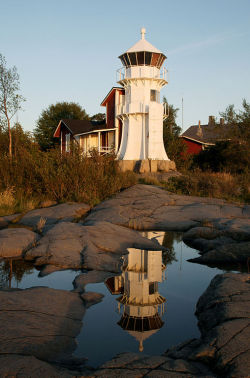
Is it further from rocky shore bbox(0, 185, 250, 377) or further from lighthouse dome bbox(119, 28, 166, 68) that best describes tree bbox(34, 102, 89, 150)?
rocky shore bbox(0, 185, 250, 377)

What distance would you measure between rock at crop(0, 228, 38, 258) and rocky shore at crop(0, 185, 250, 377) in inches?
0.9

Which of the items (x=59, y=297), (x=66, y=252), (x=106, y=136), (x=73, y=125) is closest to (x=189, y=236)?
(x=66, y=252)

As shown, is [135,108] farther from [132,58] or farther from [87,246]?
[87,246]

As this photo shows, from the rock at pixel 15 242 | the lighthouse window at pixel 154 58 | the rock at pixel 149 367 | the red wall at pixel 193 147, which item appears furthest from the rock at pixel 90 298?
the red wall at pixel 193 147

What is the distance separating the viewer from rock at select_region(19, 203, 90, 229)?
1296 centimetres

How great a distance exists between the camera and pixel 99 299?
20.4 ft

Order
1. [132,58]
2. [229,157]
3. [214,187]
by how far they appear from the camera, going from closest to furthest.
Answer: [214,187] < [229,157] < [132,58]

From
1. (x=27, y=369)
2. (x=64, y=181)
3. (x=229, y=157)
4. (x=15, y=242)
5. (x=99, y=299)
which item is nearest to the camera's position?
(x=27, y=369)

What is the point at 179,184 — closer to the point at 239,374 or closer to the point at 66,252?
the point at 66,252

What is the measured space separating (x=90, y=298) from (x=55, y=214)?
26.3 feet

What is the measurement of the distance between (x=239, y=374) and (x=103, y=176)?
15036mm

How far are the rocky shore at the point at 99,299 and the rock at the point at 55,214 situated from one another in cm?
5

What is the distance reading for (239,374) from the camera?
3484mm

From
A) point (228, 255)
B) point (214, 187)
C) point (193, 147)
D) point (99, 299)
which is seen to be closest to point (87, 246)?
point (99, 299)
